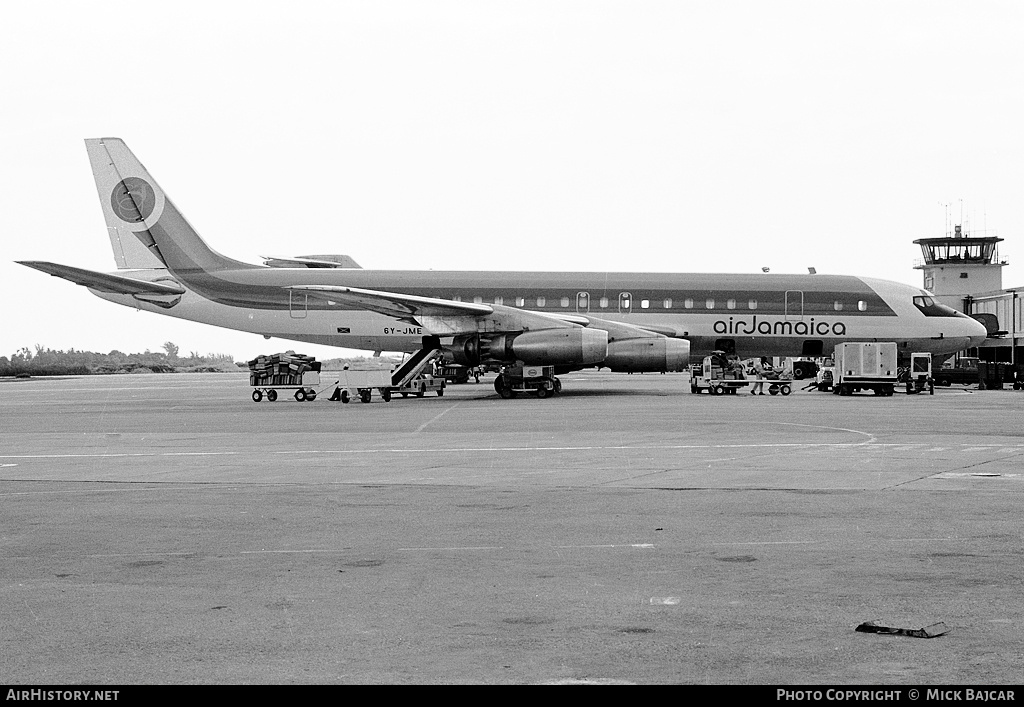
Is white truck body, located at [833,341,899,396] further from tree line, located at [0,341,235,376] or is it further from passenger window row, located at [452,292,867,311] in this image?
tree line, located at [0,341,235,376]

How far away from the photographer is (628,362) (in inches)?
1324

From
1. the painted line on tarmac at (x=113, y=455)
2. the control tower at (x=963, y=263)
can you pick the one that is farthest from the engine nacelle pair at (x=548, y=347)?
the control tower at (x=963, y=263)

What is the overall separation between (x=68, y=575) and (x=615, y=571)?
137 inches

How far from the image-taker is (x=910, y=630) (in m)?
5.61

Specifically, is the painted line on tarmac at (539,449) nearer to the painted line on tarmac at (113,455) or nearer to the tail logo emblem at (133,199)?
the painted line on tarmac at (113,455)

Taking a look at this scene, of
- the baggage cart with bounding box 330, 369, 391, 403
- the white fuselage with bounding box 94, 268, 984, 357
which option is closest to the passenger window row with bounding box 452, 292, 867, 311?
the white fuselage with bounding box 94, 268, 984, 357

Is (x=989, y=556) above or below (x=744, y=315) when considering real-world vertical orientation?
below

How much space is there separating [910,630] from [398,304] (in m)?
27.6

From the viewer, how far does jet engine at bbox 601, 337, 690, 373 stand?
109 ft

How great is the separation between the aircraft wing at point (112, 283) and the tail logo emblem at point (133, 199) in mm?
2074

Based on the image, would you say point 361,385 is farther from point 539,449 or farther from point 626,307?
point 539,449

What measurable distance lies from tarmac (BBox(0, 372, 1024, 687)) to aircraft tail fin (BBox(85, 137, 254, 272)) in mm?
21050

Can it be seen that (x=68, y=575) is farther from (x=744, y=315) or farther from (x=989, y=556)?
(x=744, y=315)
